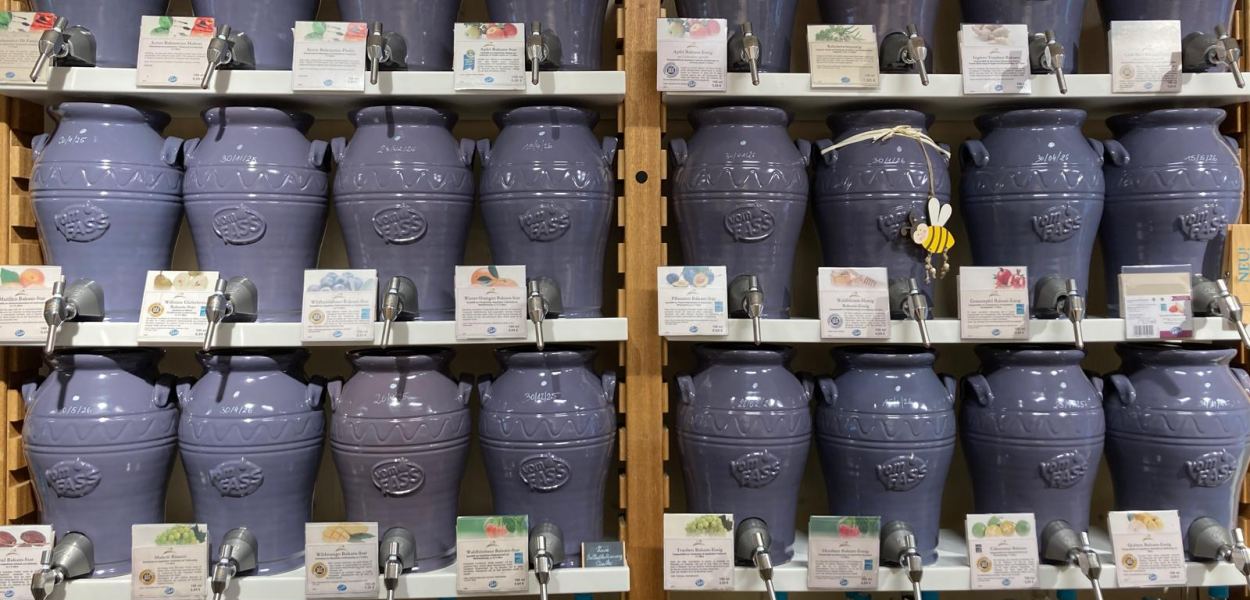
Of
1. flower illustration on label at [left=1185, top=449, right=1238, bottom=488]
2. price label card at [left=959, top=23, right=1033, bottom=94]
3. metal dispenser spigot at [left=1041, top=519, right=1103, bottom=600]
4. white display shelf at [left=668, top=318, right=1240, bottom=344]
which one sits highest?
price label card at [left=959, top=23, right=1033, bottom=94]

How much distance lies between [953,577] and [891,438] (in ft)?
0.75

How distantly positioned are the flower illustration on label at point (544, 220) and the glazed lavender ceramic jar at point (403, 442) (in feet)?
0.76

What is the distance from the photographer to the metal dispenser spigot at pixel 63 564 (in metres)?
1.01

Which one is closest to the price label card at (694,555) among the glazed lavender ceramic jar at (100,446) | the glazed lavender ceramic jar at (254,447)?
the glazed lavender ceramic jar at (254,447)

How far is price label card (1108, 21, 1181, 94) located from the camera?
1115 millimetres

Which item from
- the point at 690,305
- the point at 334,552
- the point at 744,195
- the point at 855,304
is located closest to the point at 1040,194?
the point at 855,304

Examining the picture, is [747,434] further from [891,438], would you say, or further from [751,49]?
[751,49]

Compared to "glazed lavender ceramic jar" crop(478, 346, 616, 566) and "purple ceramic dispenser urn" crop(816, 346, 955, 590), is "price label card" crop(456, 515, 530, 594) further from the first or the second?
"purple ceramic dispenser urn" crop(816, 346, 955, 590)

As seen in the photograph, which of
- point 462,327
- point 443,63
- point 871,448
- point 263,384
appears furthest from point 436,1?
point 871,448

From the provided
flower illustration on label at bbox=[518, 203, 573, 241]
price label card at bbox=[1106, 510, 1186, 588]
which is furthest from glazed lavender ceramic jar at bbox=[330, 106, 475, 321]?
price label card at bbox=[1106, 510, 1186, 588]

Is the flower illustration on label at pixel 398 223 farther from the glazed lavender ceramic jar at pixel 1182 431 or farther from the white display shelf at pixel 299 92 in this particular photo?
the glazed lavender ceramic jar at pixel 1182 431

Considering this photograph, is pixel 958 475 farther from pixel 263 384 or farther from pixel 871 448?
pixel 263 384

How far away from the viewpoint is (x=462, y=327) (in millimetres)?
1055

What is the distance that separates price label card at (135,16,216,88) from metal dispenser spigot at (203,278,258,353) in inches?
11.3
